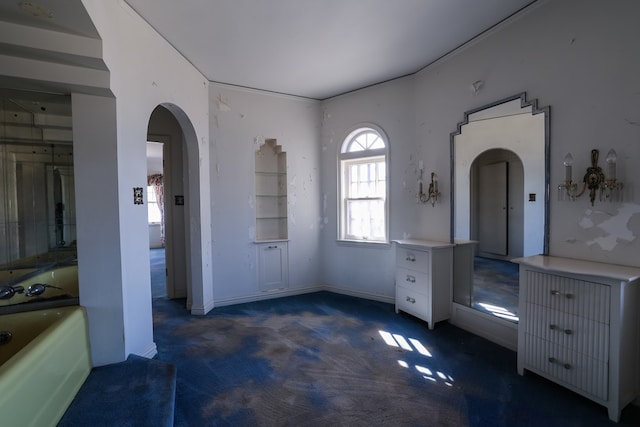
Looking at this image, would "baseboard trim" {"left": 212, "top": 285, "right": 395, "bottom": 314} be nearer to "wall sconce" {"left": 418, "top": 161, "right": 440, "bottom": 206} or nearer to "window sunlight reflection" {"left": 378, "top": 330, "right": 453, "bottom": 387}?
"window sunlight reflection" {"left": 378, "top": 330, "right": 453, "bottom": 387}

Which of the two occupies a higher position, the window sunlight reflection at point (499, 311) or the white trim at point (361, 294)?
the window sunlight reflection at point (499, 311)

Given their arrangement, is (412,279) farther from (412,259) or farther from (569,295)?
(569,295)

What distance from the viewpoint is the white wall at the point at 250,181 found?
391cm

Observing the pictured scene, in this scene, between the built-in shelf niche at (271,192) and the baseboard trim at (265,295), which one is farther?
the built-in shelf niche at (271,192)

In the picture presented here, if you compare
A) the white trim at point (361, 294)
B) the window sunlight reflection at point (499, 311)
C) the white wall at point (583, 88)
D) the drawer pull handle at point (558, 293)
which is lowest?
the white trim at point (361, 294)

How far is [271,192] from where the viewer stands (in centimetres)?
445

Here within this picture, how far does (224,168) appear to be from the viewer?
393cm

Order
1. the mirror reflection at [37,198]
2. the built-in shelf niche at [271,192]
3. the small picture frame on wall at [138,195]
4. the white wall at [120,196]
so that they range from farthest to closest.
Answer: the built-in shelf niche at [271,192] < the small picture frame on wall at [138,195] < the mirror reflection at [37,198] < the white wall at [120,196]

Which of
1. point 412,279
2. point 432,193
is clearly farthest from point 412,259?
point 432,193

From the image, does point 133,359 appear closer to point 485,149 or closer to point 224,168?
point 224,168

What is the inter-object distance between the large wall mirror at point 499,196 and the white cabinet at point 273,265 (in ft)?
7.45

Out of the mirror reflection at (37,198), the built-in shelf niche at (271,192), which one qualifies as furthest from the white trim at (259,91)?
the mirror reflection at (37,198)

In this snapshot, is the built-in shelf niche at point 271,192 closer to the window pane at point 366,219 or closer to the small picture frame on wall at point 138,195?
the window pane at point 366,219

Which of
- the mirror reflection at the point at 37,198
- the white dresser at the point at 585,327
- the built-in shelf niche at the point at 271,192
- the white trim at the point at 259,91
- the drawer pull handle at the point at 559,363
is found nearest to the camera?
the white dresser at the point at 585,327
